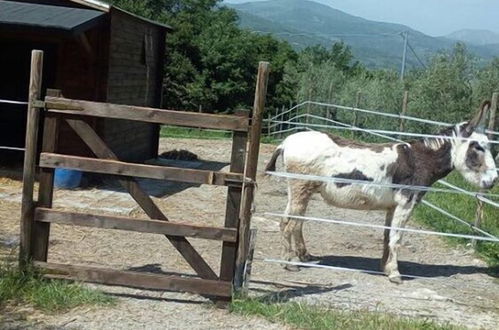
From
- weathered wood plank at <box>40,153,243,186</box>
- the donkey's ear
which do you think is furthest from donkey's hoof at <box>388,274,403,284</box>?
weathered wood plank at <box>40,153,243,186</box>

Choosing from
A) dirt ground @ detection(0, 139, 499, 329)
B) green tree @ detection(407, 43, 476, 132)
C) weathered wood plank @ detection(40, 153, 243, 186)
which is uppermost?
green tree @ detection(407, 43, 476, 132)

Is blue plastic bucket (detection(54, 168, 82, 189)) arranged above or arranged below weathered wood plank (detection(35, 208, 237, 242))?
below

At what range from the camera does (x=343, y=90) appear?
2714 cm

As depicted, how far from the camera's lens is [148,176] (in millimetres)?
5504

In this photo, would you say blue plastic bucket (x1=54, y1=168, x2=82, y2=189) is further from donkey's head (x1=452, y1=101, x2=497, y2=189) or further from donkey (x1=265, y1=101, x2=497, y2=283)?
donkey's head (x1=452, y1=101, x2=497, y2=189)

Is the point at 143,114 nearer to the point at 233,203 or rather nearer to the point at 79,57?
the point at 233,203

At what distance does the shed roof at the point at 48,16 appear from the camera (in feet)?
32.2

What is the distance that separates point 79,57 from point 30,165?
6.07 meters

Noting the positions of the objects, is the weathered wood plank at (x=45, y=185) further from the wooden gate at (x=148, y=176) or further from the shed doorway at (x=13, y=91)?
the shed doorway at (x=13, y=91)

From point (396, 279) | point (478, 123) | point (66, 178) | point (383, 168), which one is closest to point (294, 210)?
point (383, 168)

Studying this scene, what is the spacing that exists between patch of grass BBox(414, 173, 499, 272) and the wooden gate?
12.1 feet

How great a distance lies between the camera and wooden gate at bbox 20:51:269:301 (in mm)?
5496

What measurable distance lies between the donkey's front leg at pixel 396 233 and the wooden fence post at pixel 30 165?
3457 millimetres

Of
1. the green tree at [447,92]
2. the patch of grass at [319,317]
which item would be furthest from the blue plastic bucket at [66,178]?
the green tree at [447,92]
